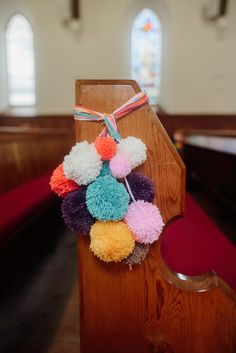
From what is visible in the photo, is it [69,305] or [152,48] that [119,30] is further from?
[69,305]

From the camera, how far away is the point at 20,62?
699 cm

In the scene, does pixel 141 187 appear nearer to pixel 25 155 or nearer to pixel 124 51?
pixel 25 155

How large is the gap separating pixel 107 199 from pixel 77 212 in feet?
0.32

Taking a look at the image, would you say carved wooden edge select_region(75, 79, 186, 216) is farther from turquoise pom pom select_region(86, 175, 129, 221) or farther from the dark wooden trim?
the dark wooden trim

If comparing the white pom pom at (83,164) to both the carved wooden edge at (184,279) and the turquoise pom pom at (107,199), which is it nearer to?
the turquoise pom pom at (107,199)

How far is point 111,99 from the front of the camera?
2.81ft

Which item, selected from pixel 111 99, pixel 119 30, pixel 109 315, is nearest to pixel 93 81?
pixel 111 99

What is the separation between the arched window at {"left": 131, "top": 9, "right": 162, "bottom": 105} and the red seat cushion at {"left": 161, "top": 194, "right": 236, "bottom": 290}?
220 inches

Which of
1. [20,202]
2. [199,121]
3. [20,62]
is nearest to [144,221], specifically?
[20,202]

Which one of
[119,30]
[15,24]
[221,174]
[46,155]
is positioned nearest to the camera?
[221,174]

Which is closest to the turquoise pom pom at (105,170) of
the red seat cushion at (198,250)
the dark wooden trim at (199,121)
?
the red seat cushion at (198,250)

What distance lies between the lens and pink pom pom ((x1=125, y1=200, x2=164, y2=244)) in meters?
0.83

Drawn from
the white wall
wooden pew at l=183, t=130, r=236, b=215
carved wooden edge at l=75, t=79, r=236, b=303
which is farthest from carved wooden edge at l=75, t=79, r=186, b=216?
the white wall

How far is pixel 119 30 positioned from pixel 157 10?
3.05 feet
